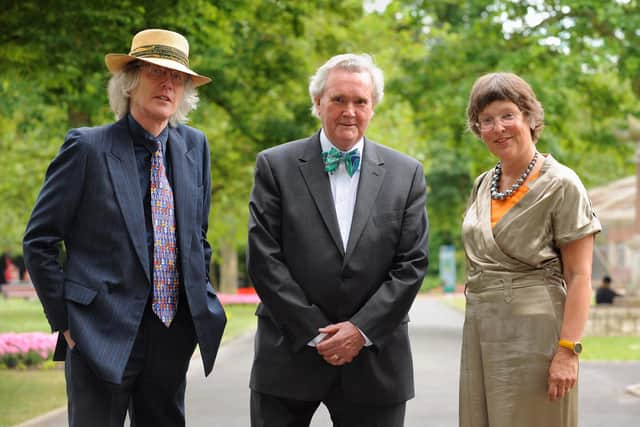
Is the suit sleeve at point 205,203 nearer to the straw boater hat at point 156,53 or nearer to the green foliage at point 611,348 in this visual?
the straw boater hat at point 156,53

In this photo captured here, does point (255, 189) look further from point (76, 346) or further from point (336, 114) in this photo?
point (76, 346)

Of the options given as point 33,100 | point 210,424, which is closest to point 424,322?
point 33,100

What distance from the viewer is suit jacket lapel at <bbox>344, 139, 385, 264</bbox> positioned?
429 centimetres

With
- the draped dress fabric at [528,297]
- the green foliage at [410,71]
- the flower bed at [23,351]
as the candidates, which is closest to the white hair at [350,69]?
the draped dress fabric at [528,297]

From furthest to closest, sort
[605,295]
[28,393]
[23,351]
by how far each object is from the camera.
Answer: [605,295], [23,351], [28,393]

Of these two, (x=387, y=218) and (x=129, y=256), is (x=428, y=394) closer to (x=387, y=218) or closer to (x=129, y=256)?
(x=387, y=218)

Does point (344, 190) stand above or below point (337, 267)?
above

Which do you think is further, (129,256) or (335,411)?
(335,411)

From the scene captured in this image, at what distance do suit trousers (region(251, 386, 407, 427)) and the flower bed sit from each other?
363 inches

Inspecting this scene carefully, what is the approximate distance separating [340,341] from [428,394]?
22.5 feet

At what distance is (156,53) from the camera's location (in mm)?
4414

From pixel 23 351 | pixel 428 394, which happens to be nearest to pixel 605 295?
pixel 428 394

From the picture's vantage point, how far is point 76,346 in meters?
4.19

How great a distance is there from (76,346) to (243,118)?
581 inches
